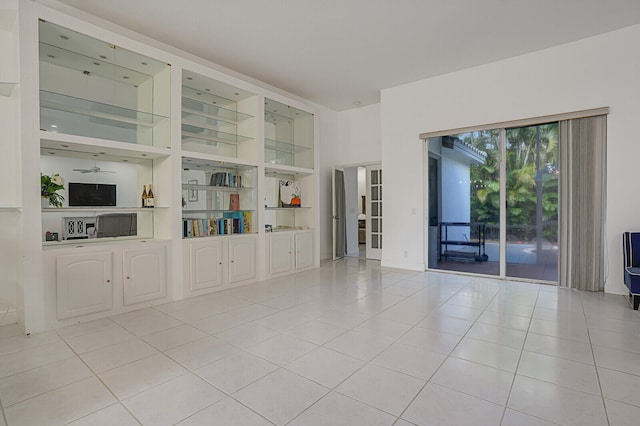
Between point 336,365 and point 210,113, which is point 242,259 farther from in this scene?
point 336,365

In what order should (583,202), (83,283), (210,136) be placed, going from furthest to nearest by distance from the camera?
(210,136), (583,202), (83,283)

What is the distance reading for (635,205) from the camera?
4230mm

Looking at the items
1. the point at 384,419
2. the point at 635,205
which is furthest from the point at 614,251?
the point at 384,419

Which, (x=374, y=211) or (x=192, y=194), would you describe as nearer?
(x=192, y=194)

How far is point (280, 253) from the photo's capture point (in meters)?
5.71

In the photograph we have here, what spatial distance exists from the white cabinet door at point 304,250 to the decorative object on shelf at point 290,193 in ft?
2.04

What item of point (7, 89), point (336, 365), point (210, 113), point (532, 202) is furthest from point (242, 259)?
point (532, 202)

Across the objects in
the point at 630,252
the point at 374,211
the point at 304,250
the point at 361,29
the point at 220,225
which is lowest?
the point at 304,250

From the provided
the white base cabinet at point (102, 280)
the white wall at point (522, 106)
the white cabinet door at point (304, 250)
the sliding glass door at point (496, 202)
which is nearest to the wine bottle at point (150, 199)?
the white base cabinet at point (102, 280)

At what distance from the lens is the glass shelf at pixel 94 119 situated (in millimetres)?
3314

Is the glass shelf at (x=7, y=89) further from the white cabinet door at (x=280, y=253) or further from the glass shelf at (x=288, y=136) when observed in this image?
the white cabinet door at (x=280, y=253)

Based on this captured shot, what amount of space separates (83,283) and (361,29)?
441cm

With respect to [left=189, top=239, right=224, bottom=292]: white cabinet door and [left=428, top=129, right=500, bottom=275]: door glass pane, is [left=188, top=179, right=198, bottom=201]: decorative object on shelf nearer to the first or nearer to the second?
[left=189, top=239, right=224, bottom=292]: white cabinet door

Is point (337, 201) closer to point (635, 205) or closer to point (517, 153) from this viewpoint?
point (517, 153)
